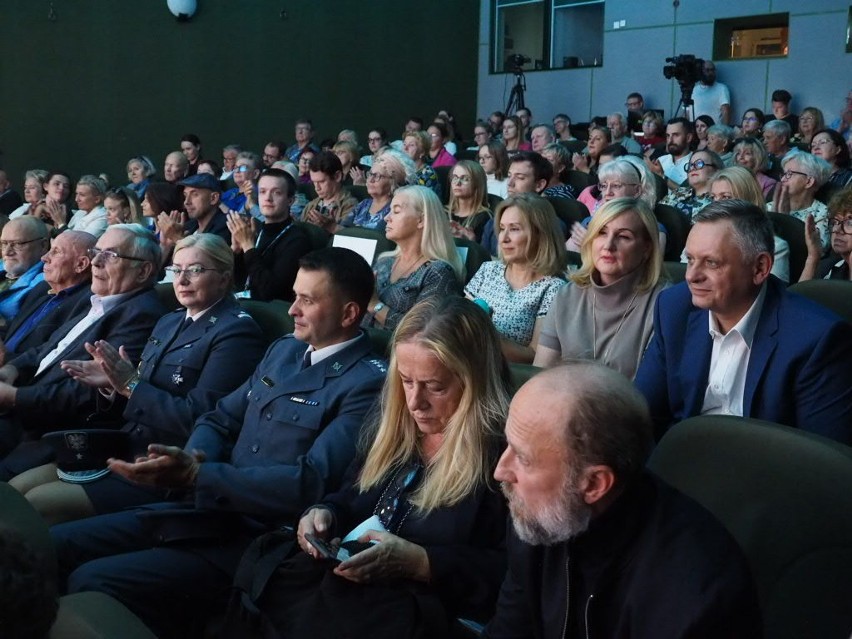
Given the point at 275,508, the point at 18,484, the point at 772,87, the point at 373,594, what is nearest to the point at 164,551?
the point at 275,508

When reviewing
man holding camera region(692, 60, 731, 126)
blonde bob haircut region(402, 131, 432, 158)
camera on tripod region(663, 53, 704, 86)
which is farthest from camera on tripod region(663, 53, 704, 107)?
blonde bob haircut region(402, 131, 432, 158)

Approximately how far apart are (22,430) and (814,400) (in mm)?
2631

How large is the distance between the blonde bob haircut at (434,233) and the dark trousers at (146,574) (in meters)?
1.83

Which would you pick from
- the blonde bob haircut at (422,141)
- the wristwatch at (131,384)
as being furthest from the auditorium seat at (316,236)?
the blonde bob haircut at (422,141)

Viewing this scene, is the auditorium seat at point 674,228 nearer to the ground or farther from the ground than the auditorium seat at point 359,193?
nearer to the ground

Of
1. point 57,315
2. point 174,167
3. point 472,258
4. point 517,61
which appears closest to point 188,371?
point 57,315

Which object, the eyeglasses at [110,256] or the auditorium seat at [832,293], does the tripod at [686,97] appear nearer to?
the auditorium seat at [832,293]

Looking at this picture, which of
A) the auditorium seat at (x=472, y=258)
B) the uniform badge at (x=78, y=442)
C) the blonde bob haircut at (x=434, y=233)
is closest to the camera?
the uniform badge at (x=78, y=442)

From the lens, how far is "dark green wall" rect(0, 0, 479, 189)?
10.3 metres

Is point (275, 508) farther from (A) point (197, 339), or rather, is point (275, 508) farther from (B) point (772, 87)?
(B) point (772, 87)

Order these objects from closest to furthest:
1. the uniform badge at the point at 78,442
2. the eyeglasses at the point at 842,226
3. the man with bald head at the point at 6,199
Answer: the uniform badge at the point at 78,442 < the eyeglasses at the point at 842,226 < the man with bald head at the point at 6,199

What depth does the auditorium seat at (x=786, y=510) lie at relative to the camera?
1492 mm

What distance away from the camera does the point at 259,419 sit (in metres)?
2.50

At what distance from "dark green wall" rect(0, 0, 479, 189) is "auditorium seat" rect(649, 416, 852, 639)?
33.4 feet
